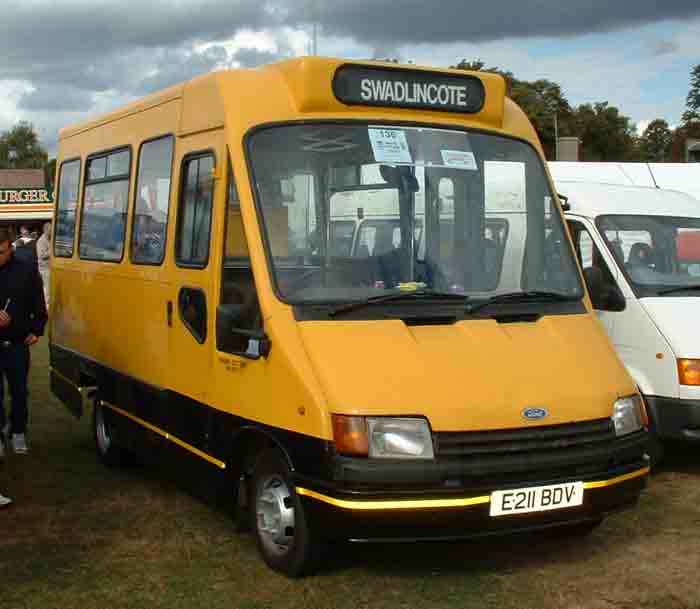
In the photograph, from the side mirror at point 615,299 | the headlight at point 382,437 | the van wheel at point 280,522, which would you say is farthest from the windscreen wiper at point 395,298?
the side mirror at point 615,299

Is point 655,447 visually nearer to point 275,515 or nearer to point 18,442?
point 275,515

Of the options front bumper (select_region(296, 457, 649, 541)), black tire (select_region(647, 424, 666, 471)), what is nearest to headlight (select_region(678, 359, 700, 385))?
black tire (select_region(647, 424, 666, 471))

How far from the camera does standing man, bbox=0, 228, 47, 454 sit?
8.86 m

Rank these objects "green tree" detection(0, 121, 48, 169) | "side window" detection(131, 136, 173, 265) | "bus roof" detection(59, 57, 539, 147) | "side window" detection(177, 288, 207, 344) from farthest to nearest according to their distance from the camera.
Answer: "green tree" detection(0, 121, 48, 169), "side window" detection(131, 136, 173, 265), "side window" detection(177, 288, 207, 344), "bus roof" detection(59, 57, 539, 147)

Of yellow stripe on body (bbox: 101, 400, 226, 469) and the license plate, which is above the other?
the license plate

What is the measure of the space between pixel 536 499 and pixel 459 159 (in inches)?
84.2

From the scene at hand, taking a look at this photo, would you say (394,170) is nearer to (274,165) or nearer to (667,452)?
(274,165)

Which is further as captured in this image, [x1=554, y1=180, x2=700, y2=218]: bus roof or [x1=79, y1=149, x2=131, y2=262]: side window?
[x1=554, y1=180, x2=700, y2=218]: bus roof

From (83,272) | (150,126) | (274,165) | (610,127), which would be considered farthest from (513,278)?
(610,127)

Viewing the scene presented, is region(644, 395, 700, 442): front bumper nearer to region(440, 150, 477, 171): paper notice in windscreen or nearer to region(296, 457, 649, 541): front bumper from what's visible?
region(440, 150, 477, 171): paper notice in windscreen

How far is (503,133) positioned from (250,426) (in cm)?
245

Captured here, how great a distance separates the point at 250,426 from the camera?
236 inches

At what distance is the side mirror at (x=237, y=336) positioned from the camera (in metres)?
5.83

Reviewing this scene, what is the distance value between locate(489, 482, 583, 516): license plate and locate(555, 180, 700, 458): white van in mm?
1834
